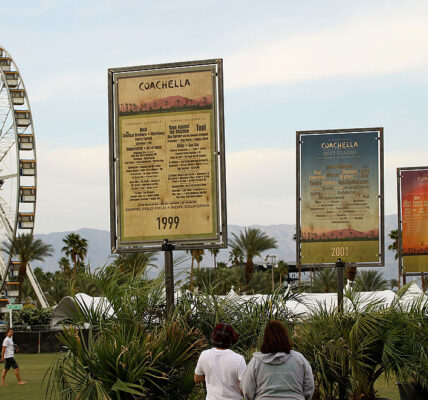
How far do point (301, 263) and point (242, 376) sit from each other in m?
8.21

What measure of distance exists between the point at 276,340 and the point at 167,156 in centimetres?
481

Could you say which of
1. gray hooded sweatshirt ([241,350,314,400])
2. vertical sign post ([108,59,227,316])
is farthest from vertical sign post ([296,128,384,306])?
gray hooded sweatshirt ([241,350,314,400])

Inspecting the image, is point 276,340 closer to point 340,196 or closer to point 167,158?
point 167,158

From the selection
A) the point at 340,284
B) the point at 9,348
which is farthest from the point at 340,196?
the point at 9,348

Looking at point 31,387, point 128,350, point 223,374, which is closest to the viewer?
point 223,374

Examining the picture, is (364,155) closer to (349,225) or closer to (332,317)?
(349,225)

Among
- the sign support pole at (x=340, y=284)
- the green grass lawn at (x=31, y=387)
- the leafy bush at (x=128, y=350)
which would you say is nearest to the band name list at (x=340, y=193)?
the sign support pole at (x=340, y=284)

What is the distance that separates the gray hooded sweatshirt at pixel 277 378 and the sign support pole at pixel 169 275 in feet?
11.5

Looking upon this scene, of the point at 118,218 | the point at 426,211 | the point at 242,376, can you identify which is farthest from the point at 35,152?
the point at 242,376

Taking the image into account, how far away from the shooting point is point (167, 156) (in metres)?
10.8

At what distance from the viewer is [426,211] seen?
62.1 feet

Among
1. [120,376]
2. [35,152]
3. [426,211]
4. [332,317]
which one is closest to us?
[120,376]

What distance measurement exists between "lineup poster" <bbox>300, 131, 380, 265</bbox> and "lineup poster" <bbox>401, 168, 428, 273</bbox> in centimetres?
475

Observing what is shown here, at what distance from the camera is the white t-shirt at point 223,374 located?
23.0ft
